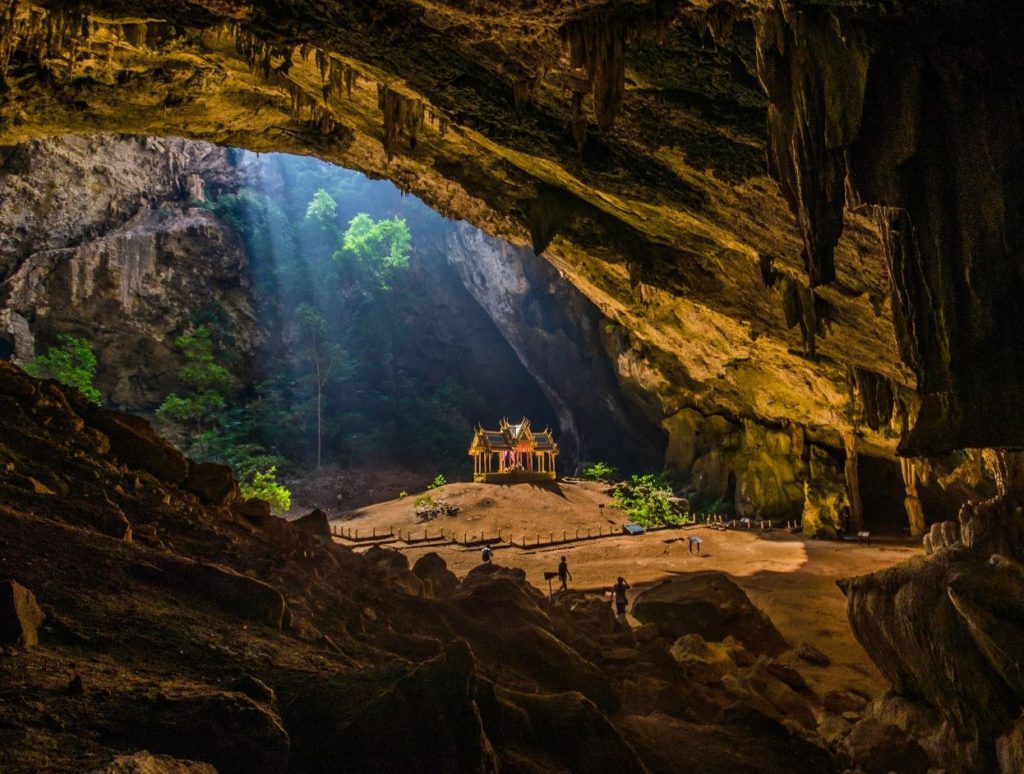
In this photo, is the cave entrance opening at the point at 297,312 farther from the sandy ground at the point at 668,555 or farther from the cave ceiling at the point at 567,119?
the cave ceiling at the point at 567,119

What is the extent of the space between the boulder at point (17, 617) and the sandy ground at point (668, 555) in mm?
10343

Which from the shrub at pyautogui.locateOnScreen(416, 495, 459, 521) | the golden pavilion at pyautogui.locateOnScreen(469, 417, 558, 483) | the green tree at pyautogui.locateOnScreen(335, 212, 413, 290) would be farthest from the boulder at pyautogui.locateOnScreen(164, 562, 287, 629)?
the green tree at pyautogui.locateOnScreen(335, 212, 413, 290)

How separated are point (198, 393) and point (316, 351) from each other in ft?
29.7

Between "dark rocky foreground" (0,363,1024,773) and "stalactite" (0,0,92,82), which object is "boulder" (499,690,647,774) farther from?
"stalactite" (0,0,92,82)

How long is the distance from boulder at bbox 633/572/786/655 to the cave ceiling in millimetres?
5370

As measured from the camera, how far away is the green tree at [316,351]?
3962 cm

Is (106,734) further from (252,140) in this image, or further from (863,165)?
(252,140)

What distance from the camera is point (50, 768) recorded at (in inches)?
96.3

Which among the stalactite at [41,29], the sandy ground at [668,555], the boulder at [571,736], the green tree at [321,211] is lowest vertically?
the sandy ground at [668,555]

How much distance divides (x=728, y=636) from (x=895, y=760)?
4.57m

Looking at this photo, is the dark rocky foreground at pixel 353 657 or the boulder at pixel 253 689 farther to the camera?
the boulder at pixel 253 689

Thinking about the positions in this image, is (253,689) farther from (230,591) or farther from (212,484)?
(212,484)

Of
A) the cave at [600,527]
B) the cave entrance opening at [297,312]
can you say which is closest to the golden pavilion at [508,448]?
the cave entrance opening at [297,312]

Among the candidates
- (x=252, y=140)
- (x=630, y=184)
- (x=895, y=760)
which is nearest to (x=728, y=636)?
(x=895, y=760)
